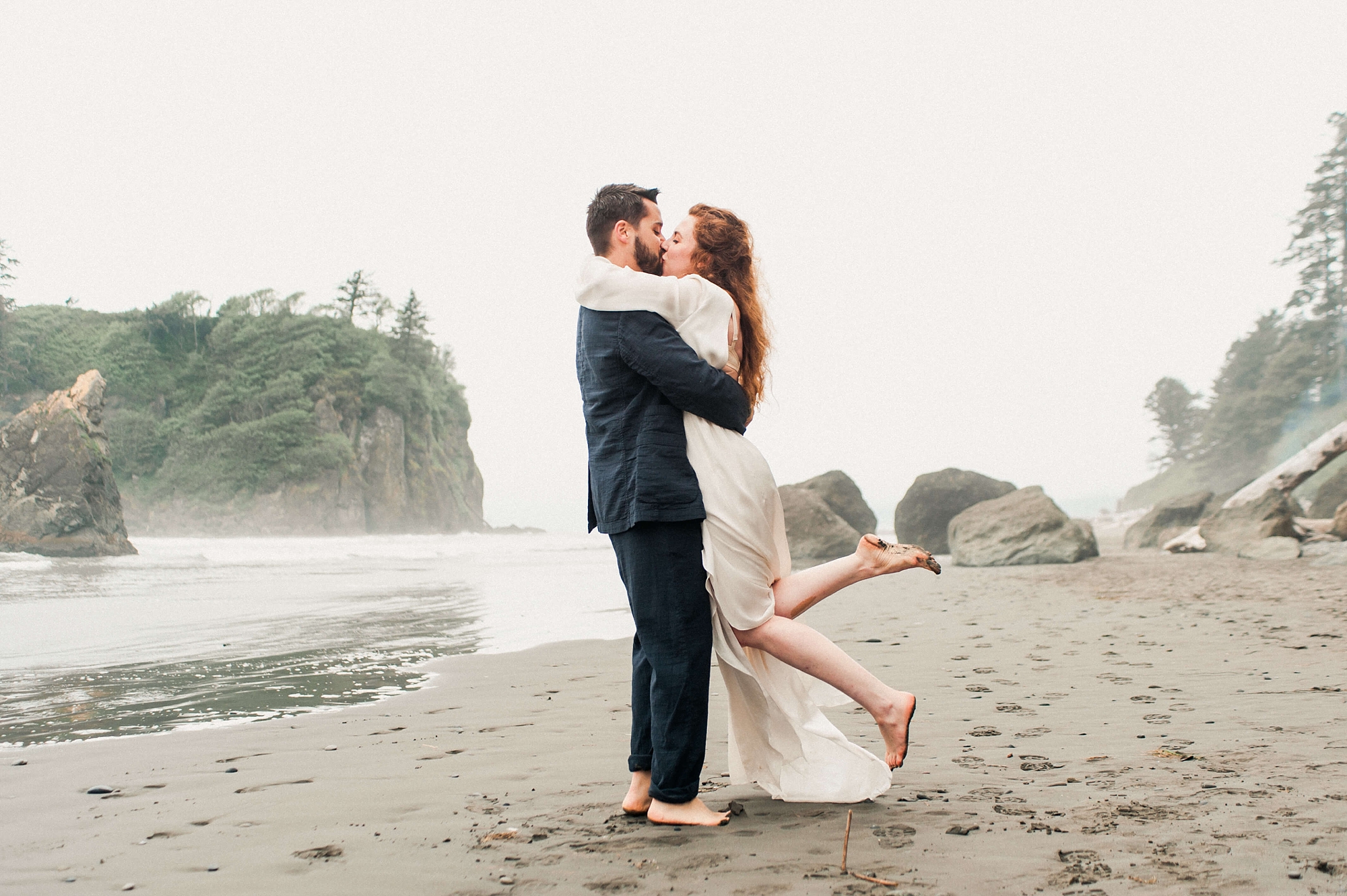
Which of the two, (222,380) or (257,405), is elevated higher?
(222,380)

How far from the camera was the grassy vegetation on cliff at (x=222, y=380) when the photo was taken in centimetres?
4547

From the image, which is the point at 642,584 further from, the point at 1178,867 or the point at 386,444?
the point at 386,444

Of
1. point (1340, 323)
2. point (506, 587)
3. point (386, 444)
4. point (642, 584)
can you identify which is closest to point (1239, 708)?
point (642, 584)

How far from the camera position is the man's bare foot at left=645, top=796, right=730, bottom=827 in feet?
7.39

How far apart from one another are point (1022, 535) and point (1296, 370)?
3511 cm

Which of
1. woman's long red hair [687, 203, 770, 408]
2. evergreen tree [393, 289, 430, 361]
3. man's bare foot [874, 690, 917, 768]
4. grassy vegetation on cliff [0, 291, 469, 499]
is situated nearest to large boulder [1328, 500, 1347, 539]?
man's bare foot [874, 690, 917, 768]

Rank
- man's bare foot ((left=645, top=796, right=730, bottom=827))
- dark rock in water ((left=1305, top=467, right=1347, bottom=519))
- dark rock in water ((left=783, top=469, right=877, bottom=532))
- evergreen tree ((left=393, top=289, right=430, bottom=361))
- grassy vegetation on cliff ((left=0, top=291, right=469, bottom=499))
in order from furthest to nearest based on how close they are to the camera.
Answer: evergreen tree ((left=393, top=289, right=430, bottom=361)) → grassy vegetation on cliff ((left=0, top=291, right=469, bottom=499)) → dark rock in water ((left=783, top=469, right=877, bottom=532)) → dark rock in water ((left=1305, top=467, right=1347, bottom=519)) → man's bare foot ((left=645, top=796, right=730, bottom=827))

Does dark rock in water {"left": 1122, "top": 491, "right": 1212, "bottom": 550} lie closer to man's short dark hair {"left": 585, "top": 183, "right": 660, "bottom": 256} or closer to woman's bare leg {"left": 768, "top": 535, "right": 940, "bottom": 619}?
woman's bare leg {"left": 768, "top": 535, "right": 940, "bottom": 619}

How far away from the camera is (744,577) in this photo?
2.36 meters

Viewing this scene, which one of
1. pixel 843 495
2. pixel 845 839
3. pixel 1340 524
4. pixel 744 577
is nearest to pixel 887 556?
pixel 744 577

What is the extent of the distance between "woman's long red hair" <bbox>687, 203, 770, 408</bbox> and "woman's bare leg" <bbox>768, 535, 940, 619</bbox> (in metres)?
0.55

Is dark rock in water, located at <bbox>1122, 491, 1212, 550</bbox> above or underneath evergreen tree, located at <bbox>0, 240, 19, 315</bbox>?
underneath

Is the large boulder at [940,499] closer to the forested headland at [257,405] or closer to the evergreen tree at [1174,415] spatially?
the forested headland at [257,405]

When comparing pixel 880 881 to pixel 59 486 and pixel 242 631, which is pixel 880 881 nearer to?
pixel 242 631
